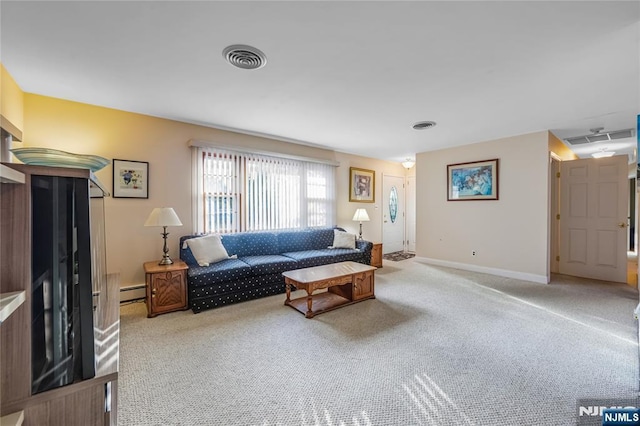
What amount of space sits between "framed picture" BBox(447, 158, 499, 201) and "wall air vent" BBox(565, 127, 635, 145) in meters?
1.36

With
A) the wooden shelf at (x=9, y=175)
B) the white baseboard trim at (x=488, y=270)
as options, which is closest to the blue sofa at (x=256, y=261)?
the white baseboard trim at (x=488, y=270)

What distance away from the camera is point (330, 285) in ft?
Answer: 10.3

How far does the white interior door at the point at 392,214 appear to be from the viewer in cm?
686

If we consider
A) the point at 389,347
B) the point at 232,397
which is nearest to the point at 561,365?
the point at 389,347

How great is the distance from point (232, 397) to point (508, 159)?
5.21 m

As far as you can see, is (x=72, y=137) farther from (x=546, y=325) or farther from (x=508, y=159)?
(x=508, y=159)

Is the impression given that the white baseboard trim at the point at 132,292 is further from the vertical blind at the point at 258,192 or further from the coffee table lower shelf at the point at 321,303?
the coffee table lower shelf at the point at 321,303

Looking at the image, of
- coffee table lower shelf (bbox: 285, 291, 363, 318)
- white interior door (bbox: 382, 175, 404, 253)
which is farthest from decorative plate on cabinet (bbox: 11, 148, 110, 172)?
white interior door (bbox: 382, 175, 404, 253)

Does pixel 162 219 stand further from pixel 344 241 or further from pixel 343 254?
pixel 344 241

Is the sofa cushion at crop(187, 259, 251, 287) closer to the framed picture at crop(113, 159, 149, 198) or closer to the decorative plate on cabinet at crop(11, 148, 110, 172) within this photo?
the framed picture at crop(113, 159, 149, 198)

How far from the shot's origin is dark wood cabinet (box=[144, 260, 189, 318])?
2982 mm

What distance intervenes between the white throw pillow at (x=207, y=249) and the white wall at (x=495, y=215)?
165 inches

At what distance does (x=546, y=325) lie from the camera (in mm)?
2795

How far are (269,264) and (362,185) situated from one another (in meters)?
3.33
